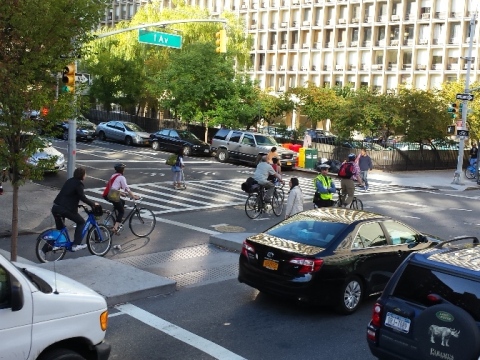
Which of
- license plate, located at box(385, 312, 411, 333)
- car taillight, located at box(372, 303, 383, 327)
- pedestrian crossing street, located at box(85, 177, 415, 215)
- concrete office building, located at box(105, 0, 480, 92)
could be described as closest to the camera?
license plate, located at box(385, 312, 411, 333)

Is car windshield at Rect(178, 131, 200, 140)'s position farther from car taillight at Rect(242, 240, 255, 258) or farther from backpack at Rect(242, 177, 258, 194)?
car taillight at Rect(242, 240, 255, 258)

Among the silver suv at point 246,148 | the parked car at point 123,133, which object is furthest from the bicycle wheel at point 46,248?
the parked car at point 123,133

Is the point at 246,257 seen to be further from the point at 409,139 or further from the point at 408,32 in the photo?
the point at 408,32

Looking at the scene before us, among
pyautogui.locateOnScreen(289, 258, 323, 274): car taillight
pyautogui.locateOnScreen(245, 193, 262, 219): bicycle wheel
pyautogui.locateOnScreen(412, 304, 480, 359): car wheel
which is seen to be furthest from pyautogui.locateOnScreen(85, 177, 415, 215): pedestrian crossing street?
pyautogui.locateOnScreen(412, 304, 480, 359): car wheel

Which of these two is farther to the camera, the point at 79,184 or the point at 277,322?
the point at 79,184

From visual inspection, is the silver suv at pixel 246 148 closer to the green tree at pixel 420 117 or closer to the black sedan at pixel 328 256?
the green tree at pixel 420 117

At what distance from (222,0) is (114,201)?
78.9 m

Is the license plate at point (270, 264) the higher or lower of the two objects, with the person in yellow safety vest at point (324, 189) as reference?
lower

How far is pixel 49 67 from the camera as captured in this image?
9812 mm

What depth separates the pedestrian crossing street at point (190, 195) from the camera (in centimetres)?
1931

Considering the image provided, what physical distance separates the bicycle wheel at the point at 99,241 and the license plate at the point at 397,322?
750cm

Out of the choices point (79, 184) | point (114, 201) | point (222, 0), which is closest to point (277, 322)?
point (79, 184)

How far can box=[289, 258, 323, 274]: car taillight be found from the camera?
857 cm

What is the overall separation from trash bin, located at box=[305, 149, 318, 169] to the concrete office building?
36.3 m
